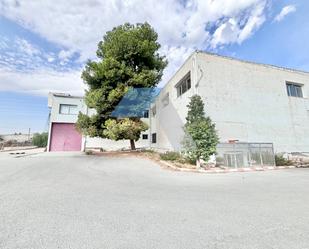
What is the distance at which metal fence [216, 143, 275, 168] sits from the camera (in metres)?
10.0

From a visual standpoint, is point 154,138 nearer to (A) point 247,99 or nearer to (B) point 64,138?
(B) point 64,138

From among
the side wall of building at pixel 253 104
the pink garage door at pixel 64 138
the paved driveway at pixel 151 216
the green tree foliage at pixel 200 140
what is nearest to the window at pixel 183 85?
the side wall of building at pixel 253 104

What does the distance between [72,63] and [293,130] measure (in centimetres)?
2079

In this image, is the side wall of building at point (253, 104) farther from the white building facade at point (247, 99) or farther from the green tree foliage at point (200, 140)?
the green tree foliage at point (200, 140)

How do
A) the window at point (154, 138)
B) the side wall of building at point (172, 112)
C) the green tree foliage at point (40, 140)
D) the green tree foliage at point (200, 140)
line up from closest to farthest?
the green tree foliage at point (200, 140), the side wall of building at point (172, 112), the window at point (154, 138), the green tree foliage at point (40, 140)

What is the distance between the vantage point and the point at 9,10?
9.16 meters

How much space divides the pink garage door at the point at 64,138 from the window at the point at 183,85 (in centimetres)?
1437

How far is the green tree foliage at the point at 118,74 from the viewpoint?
46.2 feet

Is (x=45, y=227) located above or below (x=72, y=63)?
below

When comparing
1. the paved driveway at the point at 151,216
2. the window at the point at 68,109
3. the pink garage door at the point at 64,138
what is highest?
the window at the point at 68,109

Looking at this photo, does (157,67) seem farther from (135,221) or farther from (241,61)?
(135,221)

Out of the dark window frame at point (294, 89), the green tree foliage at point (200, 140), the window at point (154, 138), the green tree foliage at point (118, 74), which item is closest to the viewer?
the green tree foliage at point (200, 140)

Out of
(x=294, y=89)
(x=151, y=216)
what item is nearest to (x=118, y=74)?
(x=151, y=216)

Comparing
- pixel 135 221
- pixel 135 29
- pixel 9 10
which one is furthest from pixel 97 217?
pixel 135 29
